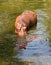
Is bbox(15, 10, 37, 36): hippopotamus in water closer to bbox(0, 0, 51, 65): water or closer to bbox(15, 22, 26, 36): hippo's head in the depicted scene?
bbox(15, 22, 26, 36): hippo's head

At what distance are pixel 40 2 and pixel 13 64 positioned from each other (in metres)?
8.37

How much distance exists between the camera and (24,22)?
10.0 meters

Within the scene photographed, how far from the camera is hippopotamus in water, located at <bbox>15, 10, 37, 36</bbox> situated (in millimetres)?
9406

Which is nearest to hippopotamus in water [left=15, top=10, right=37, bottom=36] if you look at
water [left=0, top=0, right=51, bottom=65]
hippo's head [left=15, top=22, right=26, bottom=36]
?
hippo's head [left=15, top=22, right=26, bottom=36]

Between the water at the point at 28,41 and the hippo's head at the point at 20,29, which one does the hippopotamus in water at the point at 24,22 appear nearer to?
the hippo's head at the point at 20,29

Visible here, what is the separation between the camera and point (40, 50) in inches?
305

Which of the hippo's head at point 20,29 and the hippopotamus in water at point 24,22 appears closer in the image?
the hippo's head at point 20,29

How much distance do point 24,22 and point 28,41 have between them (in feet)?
5.56

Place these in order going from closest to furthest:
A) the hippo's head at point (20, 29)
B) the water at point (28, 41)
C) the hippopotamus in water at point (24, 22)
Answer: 1. the water at point (28, 41)
2. the hippo's head at point (20, 29)
3. the hippopotamus in water at point (24, 22)

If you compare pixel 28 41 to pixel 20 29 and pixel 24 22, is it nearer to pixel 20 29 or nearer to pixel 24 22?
pixel 20 29

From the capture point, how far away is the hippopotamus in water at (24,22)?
9.41m

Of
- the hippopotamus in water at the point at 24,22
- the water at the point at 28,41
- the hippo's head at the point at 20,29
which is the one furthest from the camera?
the hippopotamus in water at the point at 24,22

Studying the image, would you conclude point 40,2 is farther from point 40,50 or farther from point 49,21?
point 40,50

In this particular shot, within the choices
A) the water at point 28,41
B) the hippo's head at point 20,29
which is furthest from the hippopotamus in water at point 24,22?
the water at point 28,41
